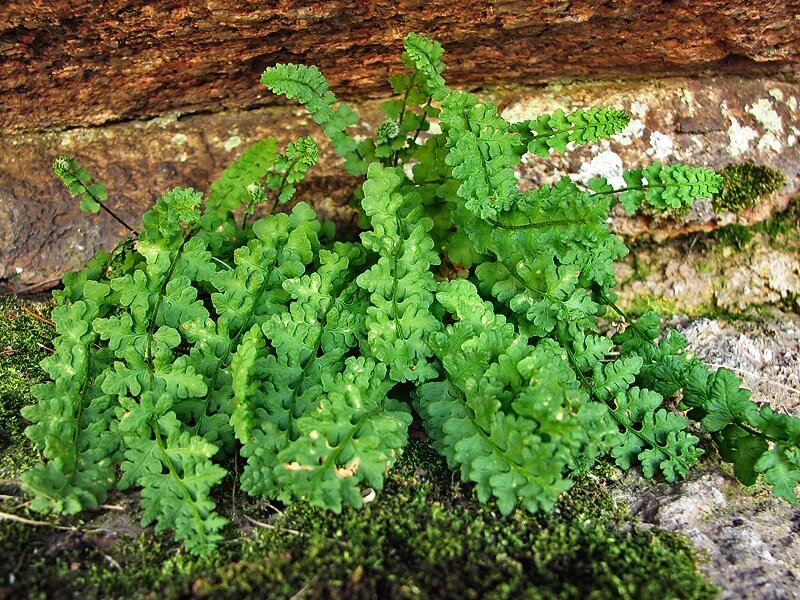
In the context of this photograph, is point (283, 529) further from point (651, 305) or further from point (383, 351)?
point (651, 305)

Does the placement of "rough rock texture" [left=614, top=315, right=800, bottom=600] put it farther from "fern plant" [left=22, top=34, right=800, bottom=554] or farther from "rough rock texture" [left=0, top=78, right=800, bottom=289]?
"rough rock texture" [left=0, top=78, right=800, bottom=289]

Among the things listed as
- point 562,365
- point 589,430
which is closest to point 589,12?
point 562,365

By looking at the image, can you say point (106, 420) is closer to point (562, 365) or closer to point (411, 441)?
point (411, 441)

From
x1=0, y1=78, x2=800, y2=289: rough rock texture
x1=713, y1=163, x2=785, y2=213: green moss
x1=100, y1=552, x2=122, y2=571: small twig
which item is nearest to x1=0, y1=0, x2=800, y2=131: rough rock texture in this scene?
x1=0, y1=78, x2=800, y2=289: rough rock texture

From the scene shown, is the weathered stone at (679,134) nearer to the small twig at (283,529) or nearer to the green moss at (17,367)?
the small twig at (283,529)

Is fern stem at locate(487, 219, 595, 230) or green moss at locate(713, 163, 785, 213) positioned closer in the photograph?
fern stem at locate(487, 219, 595, 230)

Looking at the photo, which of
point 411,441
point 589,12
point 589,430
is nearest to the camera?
point 589,430
